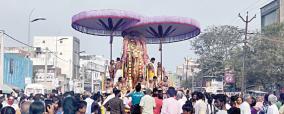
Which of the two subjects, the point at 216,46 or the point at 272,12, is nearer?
the point at 272,12

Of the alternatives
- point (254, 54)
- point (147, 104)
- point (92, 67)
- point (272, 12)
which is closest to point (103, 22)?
point (147, 104)

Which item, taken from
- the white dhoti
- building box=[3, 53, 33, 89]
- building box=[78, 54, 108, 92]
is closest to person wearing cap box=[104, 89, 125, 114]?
the white dhoti

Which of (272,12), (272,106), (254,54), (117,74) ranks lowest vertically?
(272,106)

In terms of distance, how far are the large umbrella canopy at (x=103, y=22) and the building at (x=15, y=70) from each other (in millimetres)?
22387

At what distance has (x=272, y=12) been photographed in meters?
72.1

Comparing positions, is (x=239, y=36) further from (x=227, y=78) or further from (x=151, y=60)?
(x=151, y=60)

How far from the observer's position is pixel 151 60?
27656mm

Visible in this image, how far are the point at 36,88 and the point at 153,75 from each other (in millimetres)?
13535

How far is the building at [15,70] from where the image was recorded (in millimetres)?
53000

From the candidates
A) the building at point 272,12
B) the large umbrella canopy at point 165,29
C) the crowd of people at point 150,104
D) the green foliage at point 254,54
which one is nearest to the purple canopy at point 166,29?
the large umbrella canopy at point 165,29

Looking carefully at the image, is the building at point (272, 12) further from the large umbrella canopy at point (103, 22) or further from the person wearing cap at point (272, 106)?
the person wearing cap at point (272, 106)

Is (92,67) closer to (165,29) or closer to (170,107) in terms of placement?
(165,29)

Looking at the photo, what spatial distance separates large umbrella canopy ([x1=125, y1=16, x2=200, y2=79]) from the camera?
1087 inches

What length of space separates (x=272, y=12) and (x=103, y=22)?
153 ft
